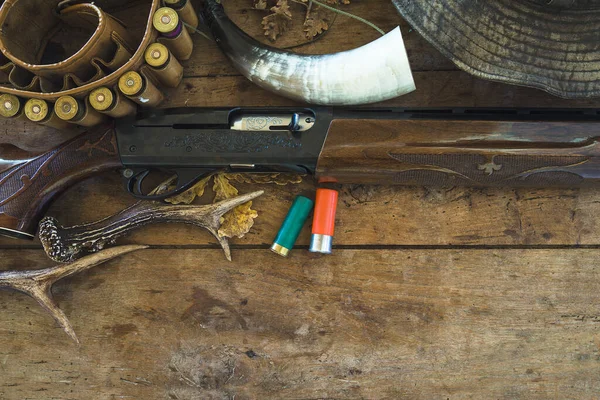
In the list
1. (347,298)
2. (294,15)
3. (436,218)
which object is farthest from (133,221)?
(436,218)

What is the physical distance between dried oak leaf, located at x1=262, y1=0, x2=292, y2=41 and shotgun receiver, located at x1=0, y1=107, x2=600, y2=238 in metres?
0.34

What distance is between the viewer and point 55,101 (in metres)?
1.62

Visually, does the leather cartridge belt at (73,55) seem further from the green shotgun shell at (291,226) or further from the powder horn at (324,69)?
the green shotgun shell at (291,226)

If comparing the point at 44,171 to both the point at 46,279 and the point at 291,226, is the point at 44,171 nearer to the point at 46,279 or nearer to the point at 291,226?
the point at 46,279

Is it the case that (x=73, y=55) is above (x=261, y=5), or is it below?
below

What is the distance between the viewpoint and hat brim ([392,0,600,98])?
145 cm

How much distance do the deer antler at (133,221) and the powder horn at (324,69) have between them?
40 cm

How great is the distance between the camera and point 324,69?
162 centimetres

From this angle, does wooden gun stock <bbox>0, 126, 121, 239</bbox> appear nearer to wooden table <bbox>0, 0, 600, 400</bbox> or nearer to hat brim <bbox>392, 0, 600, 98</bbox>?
wooden table <bbox>0, 0, 600, 400</bbox>

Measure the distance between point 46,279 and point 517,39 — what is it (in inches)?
70.0

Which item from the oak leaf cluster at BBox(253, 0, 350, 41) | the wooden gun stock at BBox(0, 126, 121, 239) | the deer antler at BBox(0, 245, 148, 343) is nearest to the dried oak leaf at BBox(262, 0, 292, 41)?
the oak leaf cluster at BBox(253, 0, 350, 41)

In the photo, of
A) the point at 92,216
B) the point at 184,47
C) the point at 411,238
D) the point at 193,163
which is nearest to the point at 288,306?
the point at 411,238

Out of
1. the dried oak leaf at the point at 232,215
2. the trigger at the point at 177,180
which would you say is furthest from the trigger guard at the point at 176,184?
the dried oak leaf at the point at 232,215

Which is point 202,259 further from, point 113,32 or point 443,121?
point 443,121
